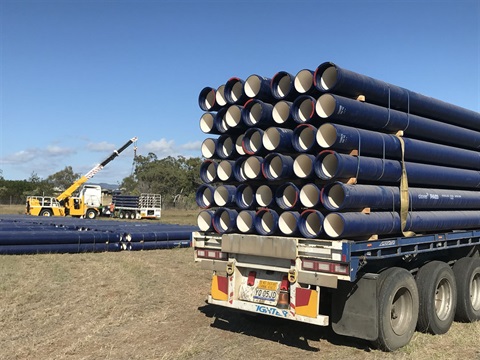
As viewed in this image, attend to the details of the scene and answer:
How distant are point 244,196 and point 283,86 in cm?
161

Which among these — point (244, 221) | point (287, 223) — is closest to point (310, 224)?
point (287, 223)

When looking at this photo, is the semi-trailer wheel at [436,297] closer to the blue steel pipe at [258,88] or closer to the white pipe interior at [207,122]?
the blue steel pipe at [258,88]

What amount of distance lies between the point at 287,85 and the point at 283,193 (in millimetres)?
1441

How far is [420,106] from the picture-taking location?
7.30 metres

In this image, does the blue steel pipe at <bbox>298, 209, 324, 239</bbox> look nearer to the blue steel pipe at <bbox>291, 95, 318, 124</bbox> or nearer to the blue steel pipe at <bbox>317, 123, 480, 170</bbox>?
the blue steel pipe at <bbox>317, 123, 480, 170</bbox>

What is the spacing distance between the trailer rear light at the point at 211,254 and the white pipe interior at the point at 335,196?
1932 millimetres

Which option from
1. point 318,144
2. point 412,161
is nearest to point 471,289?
point 412,161

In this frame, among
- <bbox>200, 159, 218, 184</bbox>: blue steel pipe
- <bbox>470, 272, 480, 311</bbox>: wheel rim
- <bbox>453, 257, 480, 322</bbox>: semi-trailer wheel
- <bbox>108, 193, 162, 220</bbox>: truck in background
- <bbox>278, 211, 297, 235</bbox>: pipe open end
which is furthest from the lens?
<bbox>108, 193, 162, 220</bbox>: truck in background

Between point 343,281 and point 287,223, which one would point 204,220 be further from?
point 343,281

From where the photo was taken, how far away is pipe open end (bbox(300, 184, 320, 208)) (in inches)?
232

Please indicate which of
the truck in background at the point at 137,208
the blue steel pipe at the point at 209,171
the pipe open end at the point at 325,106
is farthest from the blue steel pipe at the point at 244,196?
the truck in background at the point at 137,208

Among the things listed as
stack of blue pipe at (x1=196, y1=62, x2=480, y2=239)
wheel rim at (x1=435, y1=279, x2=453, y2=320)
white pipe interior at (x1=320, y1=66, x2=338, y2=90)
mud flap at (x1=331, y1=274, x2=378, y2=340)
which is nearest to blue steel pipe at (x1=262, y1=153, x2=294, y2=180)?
stack of blue pipe at (x1=196, y1=62, x2=480, y2=239)

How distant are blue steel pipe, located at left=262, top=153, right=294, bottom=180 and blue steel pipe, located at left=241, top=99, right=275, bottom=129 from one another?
1.81 feet

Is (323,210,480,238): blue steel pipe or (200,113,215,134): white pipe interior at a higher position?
(200,113,215,134): white pipe interior
